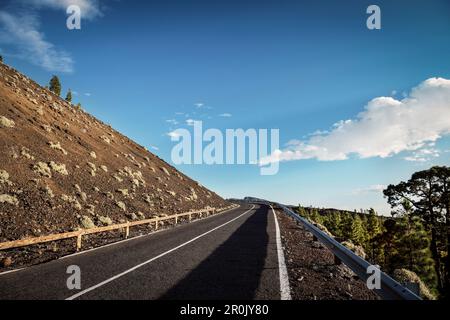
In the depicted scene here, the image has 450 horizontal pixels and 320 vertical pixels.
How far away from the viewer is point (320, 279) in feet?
23.7

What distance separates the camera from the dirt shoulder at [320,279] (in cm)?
600

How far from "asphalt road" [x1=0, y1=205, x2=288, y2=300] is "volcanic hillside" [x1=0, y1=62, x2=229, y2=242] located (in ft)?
19.9

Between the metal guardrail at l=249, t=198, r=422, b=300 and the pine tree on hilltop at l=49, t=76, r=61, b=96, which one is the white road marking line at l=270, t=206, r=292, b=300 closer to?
the metal guardrail at l=249, t=198, r=422, b=300

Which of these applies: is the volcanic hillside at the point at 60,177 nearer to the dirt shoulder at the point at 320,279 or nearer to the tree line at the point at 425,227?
the dirt shoulder at the point at 320,279

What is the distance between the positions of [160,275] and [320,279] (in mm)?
3791

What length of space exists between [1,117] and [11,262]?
709 inches

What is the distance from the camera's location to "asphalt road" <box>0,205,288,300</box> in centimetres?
616

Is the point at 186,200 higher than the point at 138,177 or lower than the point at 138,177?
lower

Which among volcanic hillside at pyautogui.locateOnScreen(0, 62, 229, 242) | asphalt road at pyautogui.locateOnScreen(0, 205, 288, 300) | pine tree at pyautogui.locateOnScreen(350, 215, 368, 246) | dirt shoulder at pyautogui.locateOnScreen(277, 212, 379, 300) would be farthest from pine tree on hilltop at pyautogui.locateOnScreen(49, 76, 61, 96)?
dirt shoulder at pyautogui.locateOnScreen(277, 212, 379, 300)

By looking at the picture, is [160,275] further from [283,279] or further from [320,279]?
[320,279]

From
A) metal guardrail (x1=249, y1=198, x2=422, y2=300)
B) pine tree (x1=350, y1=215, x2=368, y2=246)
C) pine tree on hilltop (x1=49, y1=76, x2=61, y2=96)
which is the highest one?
pine tree on hilltop (x1=49, y1=76, x2=61, y2=96)
